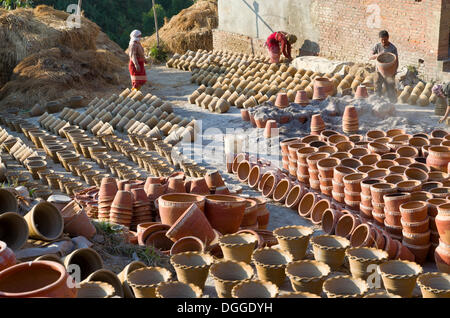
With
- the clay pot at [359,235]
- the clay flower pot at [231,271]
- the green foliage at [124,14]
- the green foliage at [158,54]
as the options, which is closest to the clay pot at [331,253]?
the clay pot at [359,235]

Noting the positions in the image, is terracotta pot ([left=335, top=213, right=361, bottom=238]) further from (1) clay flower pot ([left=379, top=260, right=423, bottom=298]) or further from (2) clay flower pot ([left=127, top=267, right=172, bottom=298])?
(2) clay flower pot ([left=127, top=267, right=172, bottom=298])

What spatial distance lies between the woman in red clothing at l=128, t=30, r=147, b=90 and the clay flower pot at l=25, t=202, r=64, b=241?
755 centimetres

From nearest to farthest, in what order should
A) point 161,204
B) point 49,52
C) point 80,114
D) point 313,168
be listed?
1. point 161,204
2. point 313,168
3. point 80,114
4. point 49,52

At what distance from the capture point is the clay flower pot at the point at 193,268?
16.7 feet

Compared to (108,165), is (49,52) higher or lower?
higher

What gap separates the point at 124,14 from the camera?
32.4m

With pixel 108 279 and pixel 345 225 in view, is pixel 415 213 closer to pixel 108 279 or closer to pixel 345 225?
pixel 345 225

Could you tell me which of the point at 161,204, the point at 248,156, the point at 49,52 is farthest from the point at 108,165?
the point at 49,52

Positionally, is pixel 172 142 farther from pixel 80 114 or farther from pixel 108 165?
pixel 80 114

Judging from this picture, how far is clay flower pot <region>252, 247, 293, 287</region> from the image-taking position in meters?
5.09

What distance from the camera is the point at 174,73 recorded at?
1636 centimetres

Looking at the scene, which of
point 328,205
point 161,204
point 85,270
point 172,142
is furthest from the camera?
point 172,142

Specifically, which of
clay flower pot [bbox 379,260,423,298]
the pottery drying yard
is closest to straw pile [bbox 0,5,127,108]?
the pottery drying yard
